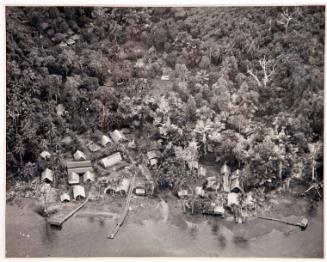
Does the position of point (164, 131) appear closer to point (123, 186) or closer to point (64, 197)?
point (123, 186)

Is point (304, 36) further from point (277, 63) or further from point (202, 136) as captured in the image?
point (202, 136)

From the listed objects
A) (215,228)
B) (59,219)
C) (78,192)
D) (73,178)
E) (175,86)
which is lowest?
A: (215,228)

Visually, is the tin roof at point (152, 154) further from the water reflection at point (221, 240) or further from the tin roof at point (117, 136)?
the water reflection at point (221, 240)

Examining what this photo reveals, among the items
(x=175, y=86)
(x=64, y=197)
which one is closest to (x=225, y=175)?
(x=175, y=86)

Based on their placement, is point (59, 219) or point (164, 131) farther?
point (164, 131)

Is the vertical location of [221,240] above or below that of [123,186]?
below

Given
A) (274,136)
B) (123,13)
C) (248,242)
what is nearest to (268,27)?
(274,136)

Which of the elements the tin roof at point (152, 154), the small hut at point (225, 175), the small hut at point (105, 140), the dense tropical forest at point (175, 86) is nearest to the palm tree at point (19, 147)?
the dense tropical forest at point (175, 86)

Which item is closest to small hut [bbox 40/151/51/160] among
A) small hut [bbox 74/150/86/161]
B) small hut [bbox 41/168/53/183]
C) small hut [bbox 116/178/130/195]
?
small hut [bbox 41/168/53/183]
